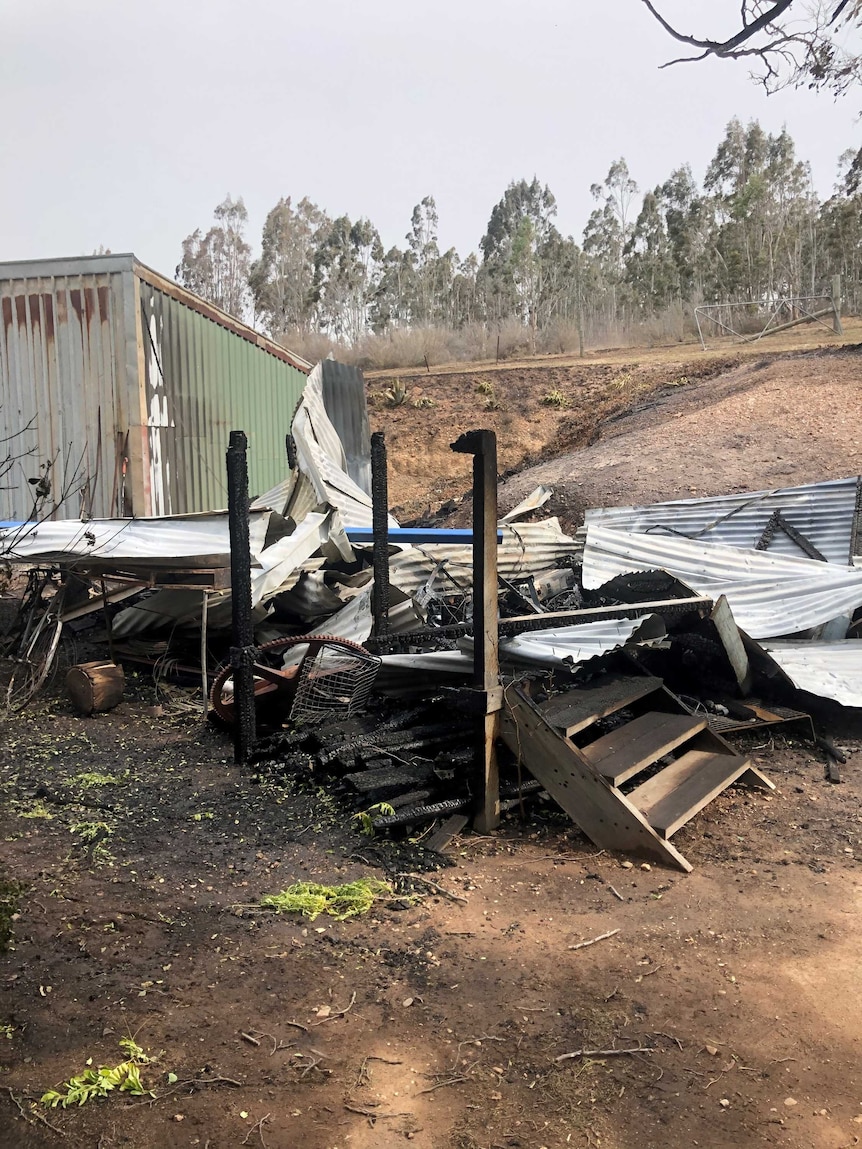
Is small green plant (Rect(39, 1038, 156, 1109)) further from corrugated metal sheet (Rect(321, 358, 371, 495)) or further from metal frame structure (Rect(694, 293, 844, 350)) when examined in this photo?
metal frame structure (Rect(694, 293, 844, 350))

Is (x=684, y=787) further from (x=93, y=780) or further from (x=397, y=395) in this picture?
(x=397, y=395)

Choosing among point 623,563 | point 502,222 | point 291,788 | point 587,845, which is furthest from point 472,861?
point 502,222

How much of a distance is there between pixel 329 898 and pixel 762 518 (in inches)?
285

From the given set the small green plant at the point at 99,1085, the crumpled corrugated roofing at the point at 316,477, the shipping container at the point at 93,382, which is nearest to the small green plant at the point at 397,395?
the crumpled corrugated roofing at the point at 316,477

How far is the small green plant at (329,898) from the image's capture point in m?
3.91

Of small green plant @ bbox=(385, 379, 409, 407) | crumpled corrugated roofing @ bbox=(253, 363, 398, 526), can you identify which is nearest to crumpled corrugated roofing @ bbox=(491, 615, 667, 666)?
crumpled corrugated roofing @ bbox=(253, 363, 398, 526)

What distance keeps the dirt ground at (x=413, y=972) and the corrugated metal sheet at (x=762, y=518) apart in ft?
11.9

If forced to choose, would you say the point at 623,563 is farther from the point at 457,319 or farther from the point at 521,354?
the point at 457,319

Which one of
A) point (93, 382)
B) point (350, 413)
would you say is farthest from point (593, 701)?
point (350, 413)

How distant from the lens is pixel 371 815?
4.79 m

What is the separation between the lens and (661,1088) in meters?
2.72

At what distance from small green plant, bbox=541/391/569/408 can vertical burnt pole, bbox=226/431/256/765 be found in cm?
2022

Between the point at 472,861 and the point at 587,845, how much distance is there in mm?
658

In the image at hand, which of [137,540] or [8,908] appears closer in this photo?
[8,908]
